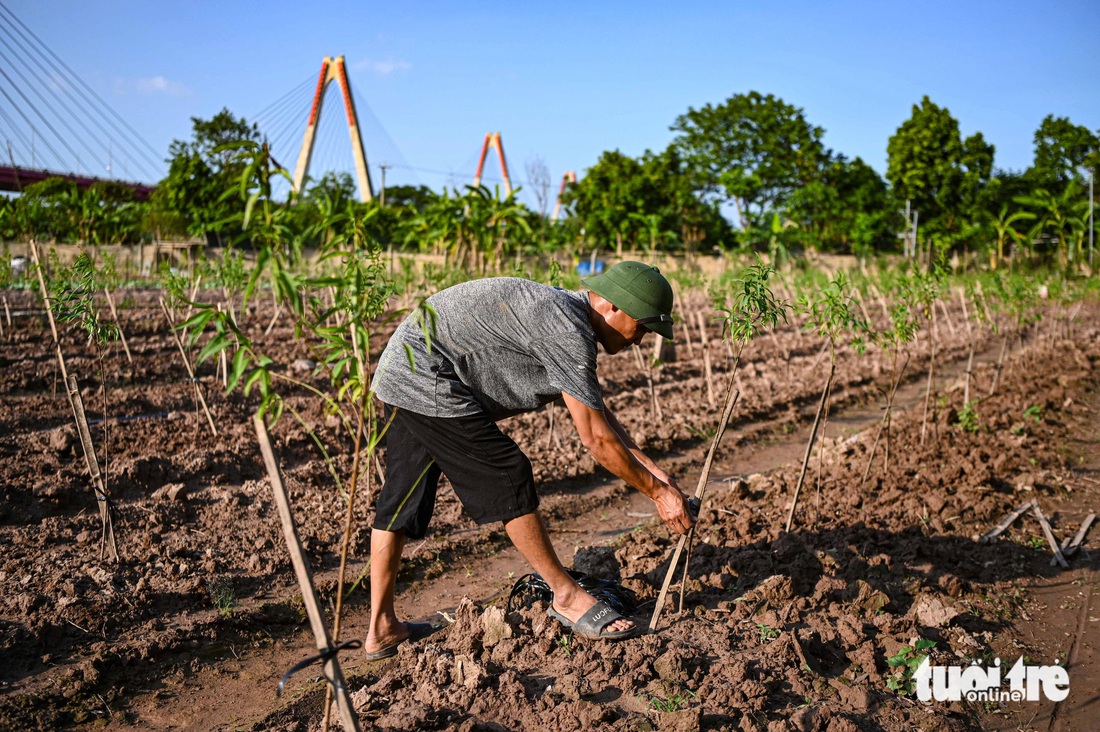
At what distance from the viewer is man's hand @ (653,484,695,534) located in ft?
9.78

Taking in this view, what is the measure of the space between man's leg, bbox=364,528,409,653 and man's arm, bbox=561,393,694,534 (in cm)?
88

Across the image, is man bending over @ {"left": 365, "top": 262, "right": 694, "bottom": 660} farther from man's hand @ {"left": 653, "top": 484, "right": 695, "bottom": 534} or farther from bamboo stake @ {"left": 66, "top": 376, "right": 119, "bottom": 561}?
bamboo stake @ {"left": 66, "top": 376, "right": 119, "bottom": 561}

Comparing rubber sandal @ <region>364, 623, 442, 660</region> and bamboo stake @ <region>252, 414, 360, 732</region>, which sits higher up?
bamboo stake @ <region>252, 414, 360, 732</region>

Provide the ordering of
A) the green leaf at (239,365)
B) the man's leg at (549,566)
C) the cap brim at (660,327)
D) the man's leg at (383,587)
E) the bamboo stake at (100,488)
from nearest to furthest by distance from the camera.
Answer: the green leaf at (239,365) < the cap brim at (660,327) < the man's leg at (549,566) < the man's leg at (383,587) < the bamboo stake at (100,488)

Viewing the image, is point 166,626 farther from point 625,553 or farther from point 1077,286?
point 1077,286

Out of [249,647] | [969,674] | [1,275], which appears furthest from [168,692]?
[1,275]

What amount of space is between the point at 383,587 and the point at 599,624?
87cm

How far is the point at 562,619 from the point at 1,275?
29.5 ft

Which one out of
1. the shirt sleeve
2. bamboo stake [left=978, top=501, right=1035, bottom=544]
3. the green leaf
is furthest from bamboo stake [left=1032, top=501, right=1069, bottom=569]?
the green leaf

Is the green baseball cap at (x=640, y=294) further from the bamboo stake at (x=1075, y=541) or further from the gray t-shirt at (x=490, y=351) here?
the bamboo stake at (x=1075, y=541)

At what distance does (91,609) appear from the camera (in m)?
3.51

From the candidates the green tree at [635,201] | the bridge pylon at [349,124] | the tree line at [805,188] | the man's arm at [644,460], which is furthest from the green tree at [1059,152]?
the man's arm at [644,460]

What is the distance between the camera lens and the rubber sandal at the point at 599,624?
3111 mm

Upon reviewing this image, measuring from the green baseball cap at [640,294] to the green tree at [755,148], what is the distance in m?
32.3
